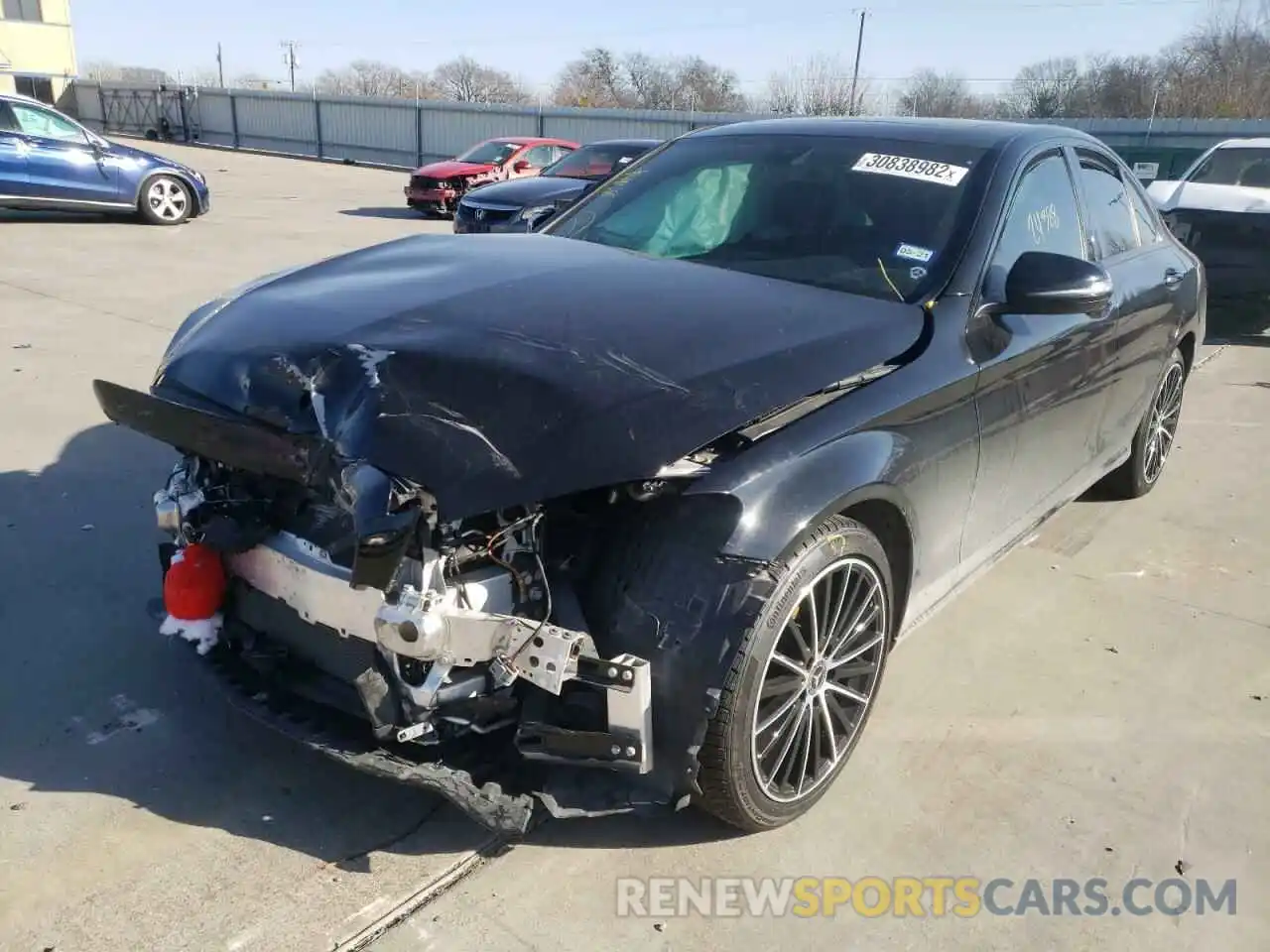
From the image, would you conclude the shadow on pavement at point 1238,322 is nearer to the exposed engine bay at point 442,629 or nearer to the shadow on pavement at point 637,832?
the shadow on pavement at point 637,832

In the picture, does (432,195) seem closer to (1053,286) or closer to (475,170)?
(475,170)

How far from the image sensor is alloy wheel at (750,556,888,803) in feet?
8.12

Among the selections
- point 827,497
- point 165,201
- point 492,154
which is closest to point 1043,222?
point 827,497

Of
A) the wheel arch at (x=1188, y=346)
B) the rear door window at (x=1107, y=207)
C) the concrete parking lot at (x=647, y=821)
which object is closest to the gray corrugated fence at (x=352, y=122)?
the wheel arch at (x=1188, y=346)

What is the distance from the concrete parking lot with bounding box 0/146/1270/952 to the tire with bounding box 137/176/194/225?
32.3 feet

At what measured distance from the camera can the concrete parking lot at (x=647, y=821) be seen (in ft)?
7.63

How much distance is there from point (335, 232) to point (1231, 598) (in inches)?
487

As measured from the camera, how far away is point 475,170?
56.5 ft

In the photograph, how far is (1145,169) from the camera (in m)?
13.2

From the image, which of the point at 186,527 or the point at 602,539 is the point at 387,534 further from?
the point at 186,527

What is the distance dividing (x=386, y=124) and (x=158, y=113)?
12.5m

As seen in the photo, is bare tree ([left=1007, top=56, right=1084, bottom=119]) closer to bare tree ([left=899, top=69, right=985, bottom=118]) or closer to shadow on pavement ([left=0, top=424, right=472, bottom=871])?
bare tree ([left=899, top=69, right=985, bottom=118])

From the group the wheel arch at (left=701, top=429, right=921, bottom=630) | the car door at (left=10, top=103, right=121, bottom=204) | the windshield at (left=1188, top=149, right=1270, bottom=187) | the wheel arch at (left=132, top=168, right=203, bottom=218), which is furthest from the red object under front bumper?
the wheel arch at (left=701, top=429, right=921, bottom=630)

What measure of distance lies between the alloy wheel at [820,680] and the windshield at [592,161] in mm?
11709
